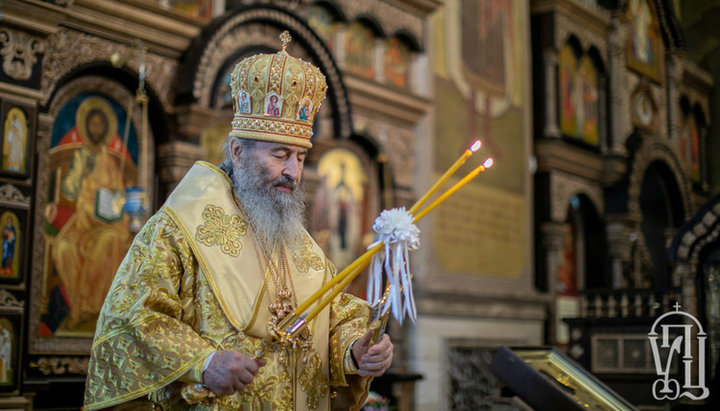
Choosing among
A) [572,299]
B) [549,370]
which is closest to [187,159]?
[549,370]

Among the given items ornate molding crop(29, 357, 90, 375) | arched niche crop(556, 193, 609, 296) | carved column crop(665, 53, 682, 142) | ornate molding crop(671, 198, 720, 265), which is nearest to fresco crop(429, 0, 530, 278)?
arched niche crop(556, 193, 609, 296)

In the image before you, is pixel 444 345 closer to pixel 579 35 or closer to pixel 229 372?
pixel 579 35

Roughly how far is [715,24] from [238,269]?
13.7m

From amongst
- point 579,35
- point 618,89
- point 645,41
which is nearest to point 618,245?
point 618,89

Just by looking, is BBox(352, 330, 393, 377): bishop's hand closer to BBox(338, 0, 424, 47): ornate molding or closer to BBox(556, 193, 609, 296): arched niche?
BBox(338, 0, 424, 47): ornate molding

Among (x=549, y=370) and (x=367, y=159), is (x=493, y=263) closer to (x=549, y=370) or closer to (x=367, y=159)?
(x=367, y=159)

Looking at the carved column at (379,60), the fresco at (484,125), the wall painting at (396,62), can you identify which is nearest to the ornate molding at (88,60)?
the carved column at (379,60)

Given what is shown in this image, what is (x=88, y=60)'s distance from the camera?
21.0ft

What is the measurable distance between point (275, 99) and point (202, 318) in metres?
0.80

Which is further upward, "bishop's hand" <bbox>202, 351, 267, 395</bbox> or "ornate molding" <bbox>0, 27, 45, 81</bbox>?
"ornate molding" <bbox>0, 27, 45, 81</bbox>

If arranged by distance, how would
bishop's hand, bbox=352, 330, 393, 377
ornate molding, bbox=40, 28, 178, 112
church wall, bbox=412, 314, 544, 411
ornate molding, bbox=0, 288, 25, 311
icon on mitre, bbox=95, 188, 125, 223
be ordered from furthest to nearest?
church wall, bbox=412, 314, 544, 411 < icon on mitre, bbox=95, 188, 125, 223 < ornate molding, bbox=40, 28, 178, 112 < ornate molding, bbox=0, 288, 25, 311 < bishop's hand, bbox=352, 330, 393, 377

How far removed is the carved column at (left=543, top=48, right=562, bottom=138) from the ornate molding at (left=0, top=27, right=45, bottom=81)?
805cm

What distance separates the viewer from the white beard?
3.07 metres

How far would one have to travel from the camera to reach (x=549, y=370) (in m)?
4.65
